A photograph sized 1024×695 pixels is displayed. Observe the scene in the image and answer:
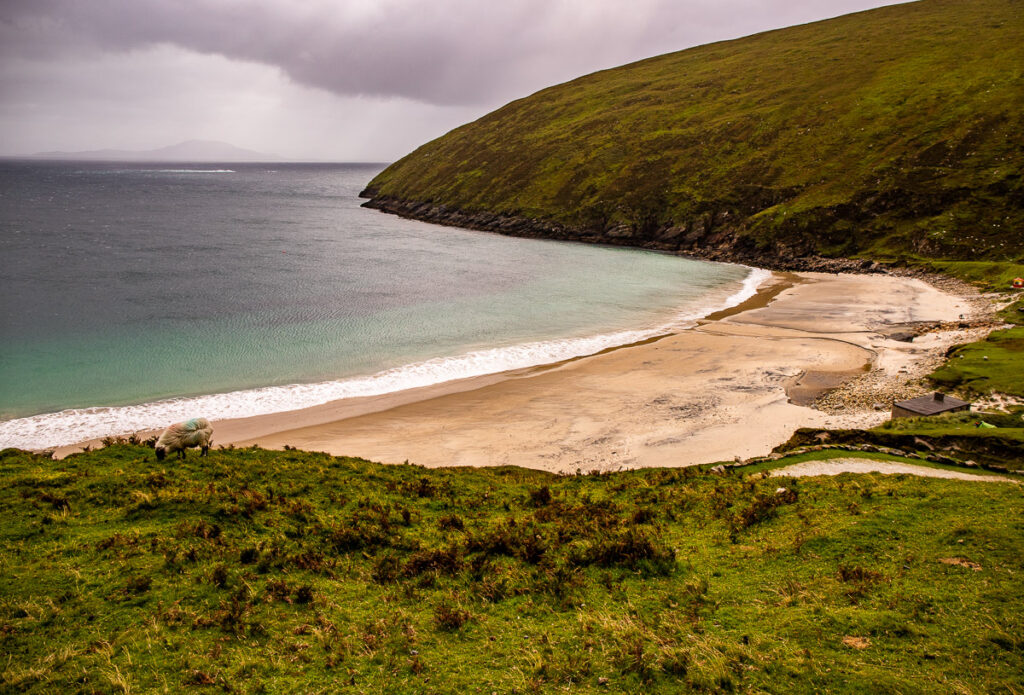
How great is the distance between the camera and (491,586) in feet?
35.8

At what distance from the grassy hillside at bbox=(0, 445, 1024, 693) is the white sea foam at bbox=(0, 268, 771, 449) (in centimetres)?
1360

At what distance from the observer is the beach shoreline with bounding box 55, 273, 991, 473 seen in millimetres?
25438

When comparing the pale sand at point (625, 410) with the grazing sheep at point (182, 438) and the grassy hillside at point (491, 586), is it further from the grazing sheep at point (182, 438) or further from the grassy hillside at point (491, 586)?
the grassy hillside at point (491, 586)

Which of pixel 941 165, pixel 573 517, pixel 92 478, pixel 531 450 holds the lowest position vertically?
pixel 531 450

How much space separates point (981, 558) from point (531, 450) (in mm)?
17120

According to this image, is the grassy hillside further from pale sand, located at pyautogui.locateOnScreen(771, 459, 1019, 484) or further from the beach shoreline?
the beach shoreline

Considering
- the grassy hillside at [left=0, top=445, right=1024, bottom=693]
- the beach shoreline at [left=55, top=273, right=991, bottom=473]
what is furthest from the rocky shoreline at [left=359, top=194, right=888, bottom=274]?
the grassy hillside at [left=0, top=445, right=1024, bottom=693]

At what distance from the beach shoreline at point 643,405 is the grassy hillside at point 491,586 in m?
9.30

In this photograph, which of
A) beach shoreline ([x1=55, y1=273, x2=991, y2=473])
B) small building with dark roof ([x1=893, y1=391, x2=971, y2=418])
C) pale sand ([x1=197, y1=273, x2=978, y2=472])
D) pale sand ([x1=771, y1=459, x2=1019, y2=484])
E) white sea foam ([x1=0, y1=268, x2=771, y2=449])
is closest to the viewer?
pale sand ([x1=771, y1=459, x2=1019, y2=484])

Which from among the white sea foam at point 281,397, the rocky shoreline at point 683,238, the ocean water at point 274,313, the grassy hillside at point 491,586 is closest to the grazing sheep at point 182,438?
the grassy hillside at point 491,586

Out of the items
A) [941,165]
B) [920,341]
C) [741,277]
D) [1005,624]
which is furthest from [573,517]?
[941,165]

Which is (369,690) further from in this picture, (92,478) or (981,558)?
(981,558)

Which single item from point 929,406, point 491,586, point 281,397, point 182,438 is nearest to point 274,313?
point 281,397

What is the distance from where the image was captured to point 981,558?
10852 mm
